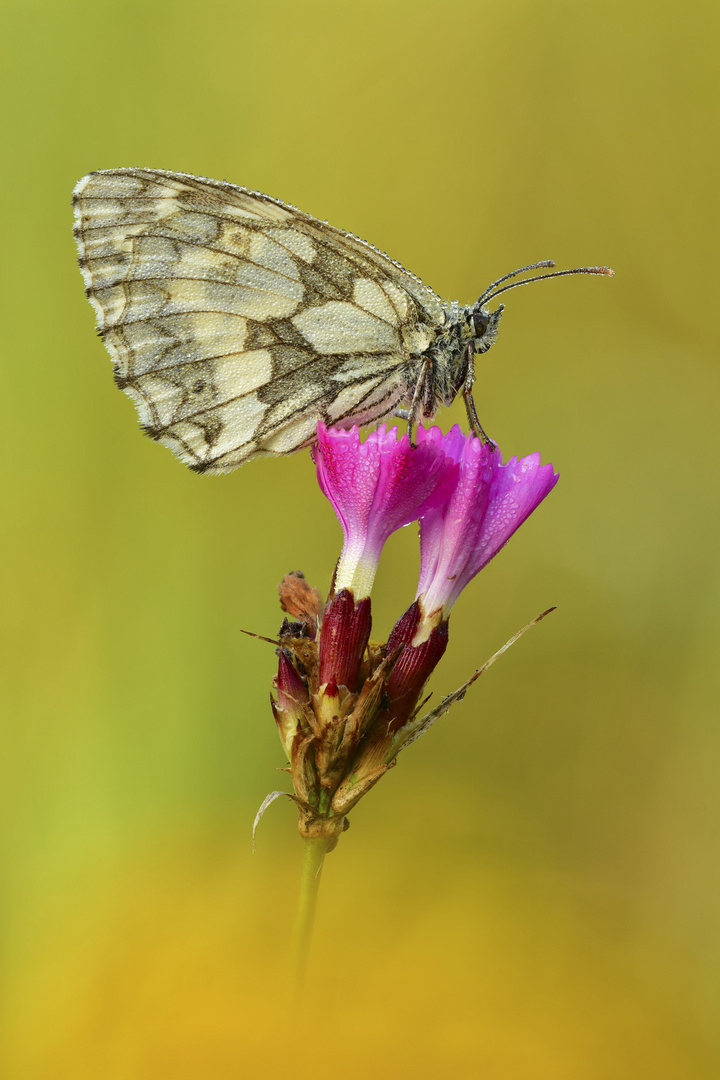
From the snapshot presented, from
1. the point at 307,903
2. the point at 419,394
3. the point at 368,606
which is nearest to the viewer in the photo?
the point at 307,903

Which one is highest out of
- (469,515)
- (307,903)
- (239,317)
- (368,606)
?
(239,317)

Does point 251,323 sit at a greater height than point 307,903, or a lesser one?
greater

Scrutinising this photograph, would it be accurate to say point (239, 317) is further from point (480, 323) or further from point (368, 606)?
point (368, 606)

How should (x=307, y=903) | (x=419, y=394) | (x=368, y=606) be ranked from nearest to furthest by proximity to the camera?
(x=307, y=903) < (x=368, y=606) < (x=419, y=394)

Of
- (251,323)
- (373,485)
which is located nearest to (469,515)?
Result: (373,485)

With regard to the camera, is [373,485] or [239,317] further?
[239,317]
